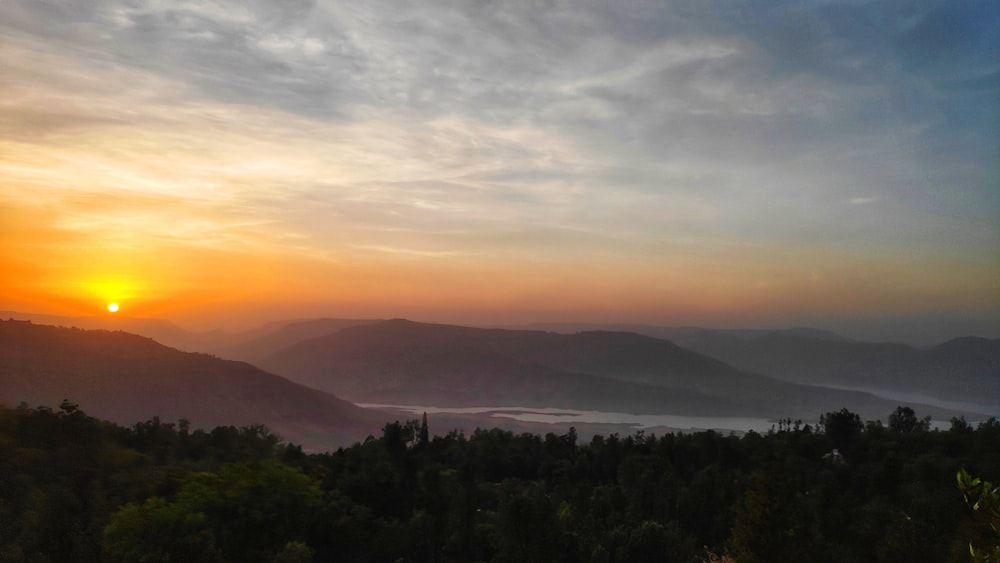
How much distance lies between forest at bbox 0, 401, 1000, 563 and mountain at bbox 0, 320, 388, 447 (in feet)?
327

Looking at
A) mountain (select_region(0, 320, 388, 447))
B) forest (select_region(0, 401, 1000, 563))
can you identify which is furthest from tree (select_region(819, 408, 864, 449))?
mountain (select_region(0, 320, 388, 447))

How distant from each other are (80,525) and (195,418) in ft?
474

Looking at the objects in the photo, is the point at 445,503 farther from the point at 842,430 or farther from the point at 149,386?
the point at 149,386

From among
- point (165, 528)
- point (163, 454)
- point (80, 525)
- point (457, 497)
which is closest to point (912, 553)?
point (457, 497)

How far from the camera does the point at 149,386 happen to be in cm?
15350

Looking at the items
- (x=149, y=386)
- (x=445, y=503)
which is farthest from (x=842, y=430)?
(x=149, y=386)

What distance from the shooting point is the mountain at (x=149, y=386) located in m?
129

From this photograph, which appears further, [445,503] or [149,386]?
[149,386]

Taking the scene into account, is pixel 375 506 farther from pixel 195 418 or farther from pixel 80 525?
pixel 195 418

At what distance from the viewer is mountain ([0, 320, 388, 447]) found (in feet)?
422

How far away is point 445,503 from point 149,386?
143 meters

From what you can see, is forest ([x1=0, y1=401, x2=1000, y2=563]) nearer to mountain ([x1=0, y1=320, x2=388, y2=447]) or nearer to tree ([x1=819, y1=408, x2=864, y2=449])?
tree ([x1=819, y1=408, x2=864, y2=449])

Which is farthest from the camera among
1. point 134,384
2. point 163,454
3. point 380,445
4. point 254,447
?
point 134,384

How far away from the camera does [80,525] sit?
2056 cm
